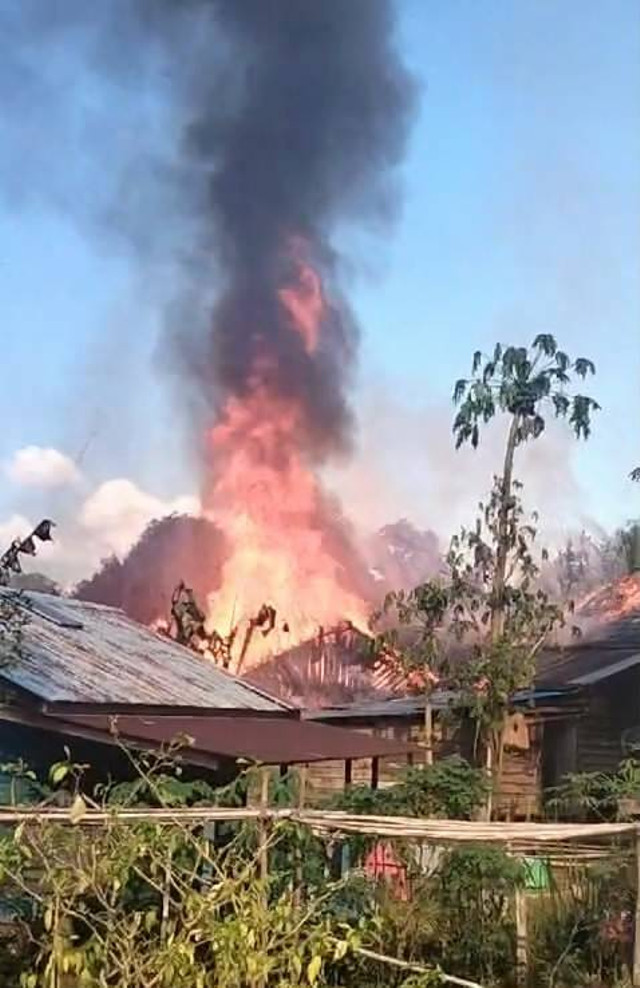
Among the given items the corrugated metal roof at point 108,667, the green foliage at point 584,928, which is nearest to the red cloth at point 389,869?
the green foliage at point 584,928

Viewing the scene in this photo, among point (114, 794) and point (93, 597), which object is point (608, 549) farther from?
point (114, 794)

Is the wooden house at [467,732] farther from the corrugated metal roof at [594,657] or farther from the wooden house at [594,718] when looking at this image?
the corrugated metal roof at [594,657]

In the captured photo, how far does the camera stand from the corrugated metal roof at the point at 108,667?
11086mm

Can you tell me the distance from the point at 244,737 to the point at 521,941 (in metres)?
4.40

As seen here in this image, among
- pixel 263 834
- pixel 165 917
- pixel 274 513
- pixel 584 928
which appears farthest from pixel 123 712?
pixel 274 513

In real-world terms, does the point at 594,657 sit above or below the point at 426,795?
above

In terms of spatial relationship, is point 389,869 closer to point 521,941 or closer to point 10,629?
point 521,941

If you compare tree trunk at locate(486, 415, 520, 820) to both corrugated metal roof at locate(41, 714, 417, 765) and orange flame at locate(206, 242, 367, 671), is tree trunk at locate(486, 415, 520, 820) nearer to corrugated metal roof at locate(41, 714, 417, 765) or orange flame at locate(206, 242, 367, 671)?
corrugated metal roof at locate(41, 714, 417, 765)

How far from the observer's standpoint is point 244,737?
1102cm

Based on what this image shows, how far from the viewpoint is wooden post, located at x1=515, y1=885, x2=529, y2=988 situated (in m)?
7.02

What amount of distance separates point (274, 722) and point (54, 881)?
8853 millimetres

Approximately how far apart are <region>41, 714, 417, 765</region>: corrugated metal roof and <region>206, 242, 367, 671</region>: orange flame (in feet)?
39.9

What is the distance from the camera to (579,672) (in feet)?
58.9

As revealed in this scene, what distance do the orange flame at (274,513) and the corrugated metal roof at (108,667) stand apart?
8.57 m
